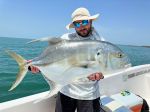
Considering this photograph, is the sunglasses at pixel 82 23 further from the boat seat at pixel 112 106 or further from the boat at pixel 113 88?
the boat seat at pixel 112 106

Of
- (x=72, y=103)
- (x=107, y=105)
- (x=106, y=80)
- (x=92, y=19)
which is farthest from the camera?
(x=106, y=80)

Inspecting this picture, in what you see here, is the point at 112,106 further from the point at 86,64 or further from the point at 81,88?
the point at 86,64

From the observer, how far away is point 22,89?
352 inches

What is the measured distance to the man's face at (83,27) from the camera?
265 centimetres

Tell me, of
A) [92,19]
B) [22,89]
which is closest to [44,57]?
[92,19]

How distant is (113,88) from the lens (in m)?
4.58

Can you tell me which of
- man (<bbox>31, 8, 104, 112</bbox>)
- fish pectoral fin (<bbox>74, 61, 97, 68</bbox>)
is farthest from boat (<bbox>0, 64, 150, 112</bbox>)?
fish pectoral fin (<bbox>74, 61, 97, 68</bbox>)

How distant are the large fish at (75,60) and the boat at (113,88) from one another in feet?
3.21

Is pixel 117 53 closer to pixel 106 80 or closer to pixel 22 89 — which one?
pixel 106 80

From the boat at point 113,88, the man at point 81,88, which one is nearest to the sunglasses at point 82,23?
the man at point 81,88

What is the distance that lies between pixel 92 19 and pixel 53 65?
676 mm

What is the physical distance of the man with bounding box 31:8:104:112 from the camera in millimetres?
2674

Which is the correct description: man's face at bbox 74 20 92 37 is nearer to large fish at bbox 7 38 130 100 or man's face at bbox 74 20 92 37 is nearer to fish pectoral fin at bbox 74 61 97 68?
large fish at bbox 7 38 130 100

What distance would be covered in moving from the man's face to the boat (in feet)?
3.63
